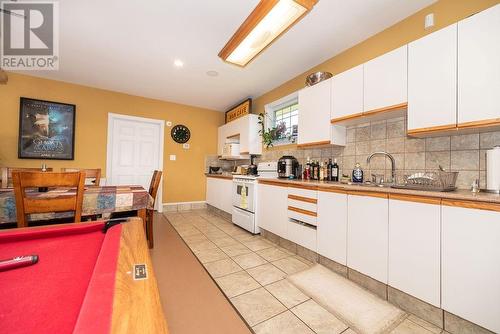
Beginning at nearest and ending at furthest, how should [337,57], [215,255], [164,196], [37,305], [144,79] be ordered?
[37,305] → [215,255] → [337,57] → [144,79] → [164,196]

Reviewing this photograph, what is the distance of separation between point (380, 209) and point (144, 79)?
392cm

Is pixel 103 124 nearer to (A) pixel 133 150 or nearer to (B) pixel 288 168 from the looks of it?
(A) pixel 133 150

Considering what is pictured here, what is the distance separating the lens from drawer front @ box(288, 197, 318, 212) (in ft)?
7.01

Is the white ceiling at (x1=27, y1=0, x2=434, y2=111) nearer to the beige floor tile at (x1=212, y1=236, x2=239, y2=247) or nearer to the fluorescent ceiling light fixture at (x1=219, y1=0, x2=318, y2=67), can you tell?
the fluorescent ceiling light fixture at (x1=219, y1=0, x2=318, y2=67)

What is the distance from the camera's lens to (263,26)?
1.72 m

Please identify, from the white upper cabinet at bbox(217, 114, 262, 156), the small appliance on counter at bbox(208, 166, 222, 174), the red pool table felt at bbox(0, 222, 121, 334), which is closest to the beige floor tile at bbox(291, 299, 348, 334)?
the red pool table felt at bbox(0, 222, 121, 334)

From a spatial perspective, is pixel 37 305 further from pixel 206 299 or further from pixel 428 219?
pixel 428 219

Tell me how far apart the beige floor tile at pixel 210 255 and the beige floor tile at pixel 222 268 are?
0.26 ft

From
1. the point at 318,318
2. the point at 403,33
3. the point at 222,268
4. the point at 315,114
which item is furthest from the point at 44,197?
the point at 403,33

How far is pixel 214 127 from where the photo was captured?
205 inches

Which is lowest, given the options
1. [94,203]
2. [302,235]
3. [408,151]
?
[302,235]

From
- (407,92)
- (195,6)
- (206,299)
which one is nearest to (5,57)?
(195,6)

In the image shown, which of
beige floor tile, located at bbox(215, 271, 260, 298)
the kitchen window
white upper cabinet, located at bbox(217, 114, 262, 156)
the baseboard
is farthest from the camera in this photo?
the baseboard

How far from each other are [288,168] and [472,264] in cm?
204
